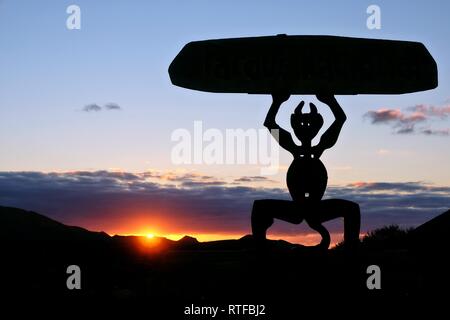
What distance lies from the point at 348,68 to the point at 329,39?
0.46 metres

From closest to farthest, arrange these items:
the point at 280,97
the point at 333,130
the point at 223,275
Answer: the point at 223,275 < the point at 333,130 < the point at 280,97

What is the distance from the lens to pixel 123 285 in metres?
8.79

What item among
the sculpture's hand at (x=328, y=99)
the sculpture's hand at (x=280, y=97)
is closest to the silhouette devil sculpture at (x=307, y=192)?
the sculpture's hand at (x=280, y=97)

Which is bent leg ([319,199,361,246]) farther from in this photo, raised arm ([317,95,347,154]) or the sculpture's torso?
raised arm ([317,95,347,154])

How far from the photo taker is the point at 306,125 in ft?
29.5

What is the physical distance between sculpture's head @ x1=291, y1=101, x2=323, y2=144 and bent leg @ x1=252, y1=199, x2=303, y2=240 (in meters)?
0.85

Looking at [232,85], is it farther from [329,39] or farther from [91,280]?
[91,280]

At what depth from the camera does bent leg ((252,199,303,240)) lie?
348 inches

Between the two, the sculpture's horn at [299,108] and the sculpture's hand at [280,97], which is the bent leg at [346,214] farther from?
the sculpture's hand at [280,97]

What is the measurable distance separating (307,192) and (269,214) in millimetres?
565

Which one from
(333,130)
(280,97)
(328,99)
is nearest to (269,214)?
(333,130)

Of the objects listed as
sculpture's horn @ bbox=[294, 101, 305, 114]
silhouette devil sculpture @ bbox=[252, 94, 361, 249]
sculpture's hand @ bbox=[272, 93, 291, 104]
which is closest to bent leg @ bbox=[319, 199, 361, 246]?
silhouette devil sculpture @ bbox=[252, 94, 361, 249]

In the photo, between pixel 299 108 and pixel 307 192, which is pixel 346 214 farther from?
pixel 299 108

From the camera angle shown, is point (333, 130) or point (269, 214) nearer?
point (269, 214)
